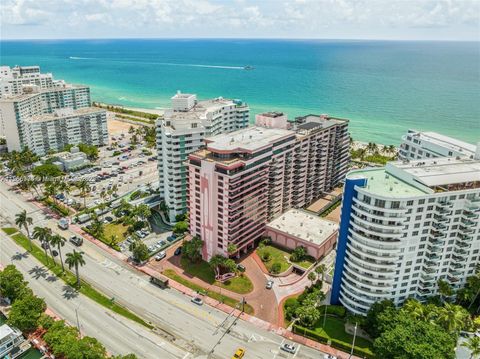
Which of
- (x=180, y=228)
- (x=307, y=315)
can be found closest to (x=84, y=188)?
(x=180, y=228)

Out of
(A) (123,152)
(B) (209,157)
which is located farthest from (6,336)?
(A) (123,152)

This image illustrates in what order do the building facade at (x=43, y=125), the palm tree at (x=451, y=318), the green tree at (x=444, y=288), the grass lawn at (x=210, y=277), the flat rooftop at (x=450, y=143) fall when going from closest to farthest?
the palm tree at (x=451, y=318), the green tree at (x=444, y=288), the grass lawn at (x=210, y=277), the flat rooftop at (x=450, y=143), the building facade at (x=43, y=125)

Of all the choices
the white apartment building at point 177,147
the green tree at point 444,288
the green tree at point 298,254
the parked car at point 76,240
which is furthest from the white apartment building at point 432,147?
the parked car at point 76,240

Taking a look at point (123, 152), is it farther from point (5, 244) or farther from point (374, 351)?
point (374, 351)

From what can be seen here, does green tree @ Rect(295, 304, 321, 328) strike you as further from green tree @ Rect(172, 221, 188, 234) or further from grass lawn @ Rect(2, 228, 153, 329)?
green tree @ Rect(172, 221, 188, 234)

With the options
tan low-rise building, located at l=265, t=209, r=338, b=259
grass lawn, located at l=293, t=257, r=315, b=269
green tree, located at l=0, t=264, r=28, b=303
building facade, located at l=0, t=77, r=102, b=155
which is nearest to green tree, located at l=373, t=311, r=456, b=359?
grass lawn, located at l=293, t=257, r=315, b=269

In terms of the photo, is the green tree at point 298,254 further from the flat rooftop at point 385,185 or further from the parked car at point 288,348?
the flat rooftop at point 385,185
